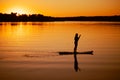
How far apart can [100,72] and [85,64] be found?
15.2 feet

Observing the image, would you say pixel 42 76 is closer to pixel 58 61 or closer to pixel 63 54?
pixel 58 61

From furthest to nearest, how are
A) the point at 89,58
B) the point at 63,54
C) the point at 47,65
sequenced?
the point at 63,54, the point at 89,58, the point at 47,65

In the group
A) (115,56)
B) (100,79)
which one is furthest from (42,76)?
(115,56)

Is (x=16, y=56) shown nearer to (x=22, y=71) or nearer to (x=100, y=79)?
(x=22, y=71)

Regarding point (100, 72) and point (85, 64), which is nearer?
point (100, 72)

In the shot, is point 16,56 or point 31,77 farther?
point 16,56

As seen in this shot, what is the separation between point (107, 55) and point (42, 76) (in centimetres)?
1564

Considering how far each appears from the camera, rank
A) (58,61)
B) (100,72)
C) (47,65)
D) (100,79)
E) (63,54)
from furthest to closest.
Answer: (63,54)
(58,61)
(47,65)
(100,72)
(100,79)

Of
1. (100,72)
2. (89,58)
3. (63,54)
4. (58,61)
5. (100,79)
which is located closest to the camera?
(100,79)

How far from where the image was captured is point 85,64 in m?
31.5

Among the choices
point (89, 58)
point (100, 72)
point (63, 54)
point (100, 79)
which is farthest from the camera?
point (63, 54)

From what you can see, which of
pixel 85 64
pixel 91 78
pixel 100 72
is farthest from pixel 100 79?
pixel 85 64

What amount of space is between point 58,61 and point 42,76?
783 centimetres

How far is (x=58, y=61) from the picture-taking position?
32.7 m
